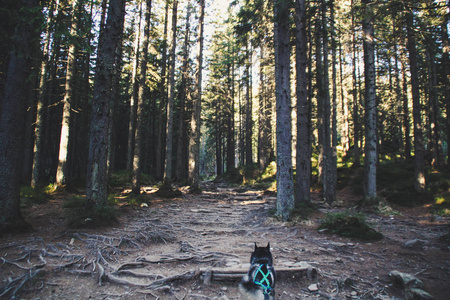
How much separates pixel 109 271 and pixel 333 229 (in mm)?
6642

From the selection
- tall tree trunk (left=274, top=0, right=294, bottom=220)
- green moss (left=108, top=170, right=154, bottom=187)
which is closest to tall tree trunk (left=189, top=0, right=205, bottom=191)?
green moss (left=108, top=170, right=154, bottom=187)

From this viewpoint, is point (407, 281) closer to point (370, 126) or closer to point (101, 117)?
point (101, 117)

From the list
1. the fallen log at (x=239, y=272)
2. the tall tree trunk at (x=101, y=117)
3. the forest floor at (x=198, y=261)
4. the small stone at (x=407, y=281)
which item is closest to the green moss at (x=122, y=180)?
the forest floor at (x=198, y=261)

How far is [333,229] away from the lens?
734 cm

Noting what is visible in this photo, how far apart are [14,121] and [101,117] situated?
231 cm

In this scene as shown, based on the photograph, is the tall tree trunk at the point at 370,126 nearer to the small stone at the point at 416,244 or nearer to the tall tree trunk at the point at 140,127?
the small stone at the point at 416,244

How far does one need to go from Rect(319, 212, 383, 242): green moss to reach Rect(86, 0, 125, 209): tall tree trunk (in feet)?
26.5

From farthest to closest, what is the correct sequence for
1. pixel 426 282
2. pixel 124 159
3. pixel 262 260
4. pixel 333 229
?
pixel 124 159, pixel 333 229, pixel 426 282, pixel 262 260

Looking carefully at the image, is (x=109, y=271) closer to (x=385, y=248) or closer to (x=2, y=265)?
(x=2, y=265)

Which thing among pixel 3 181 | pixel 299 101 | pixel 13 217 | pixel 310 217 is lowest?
pixel 310 217

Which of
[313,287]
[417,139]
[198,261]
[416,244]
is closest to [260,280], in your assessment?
[313,287]

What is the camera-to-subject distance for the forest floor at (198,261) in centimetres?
382

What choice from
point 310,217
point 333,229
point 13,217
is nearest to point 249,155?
point 310,217

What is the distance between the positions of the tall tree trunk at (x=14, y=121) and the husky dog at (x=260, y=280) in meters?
6.96
